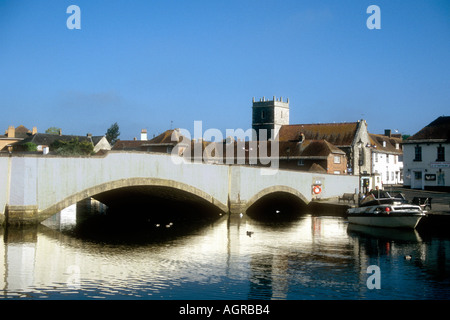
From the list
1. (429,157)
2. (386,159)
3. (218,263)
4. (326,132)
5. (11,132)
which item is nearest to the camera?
(218,263)

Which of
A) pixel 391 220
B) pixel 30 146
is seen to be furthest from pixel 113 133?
pixel 391 220

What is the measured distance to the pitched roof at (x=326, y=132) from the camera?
8788 cm

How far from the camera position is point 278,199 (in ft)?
205

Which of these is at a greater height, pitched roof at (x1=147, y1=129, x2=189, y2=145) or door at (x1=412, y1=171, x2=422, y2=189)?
pitched roof at (x1=147, y1=129, x2=189, y2=145)

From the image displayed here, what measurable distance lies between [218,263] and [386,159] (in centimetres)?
7893

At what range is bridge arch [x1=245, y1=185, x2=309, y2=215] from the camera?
2061 inches

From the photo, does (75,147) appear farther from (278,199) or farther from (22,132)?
(278,199)

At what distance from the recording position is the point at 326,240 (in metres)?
35.8

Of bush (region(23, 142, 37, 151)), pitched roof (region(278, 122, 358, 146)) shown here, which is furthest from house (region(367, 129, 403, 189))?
bush (region(23, 142, 37, 151))

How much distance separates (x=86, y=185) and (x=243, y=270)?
52.4 ft

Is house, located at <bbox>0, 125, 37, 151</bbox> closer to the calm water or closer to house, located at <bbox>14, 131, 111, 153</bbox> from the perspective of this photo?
house, located at <bbox>14, 131, 111, 153</bbox>

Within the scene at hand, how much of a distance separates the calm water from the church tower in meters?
78.5
